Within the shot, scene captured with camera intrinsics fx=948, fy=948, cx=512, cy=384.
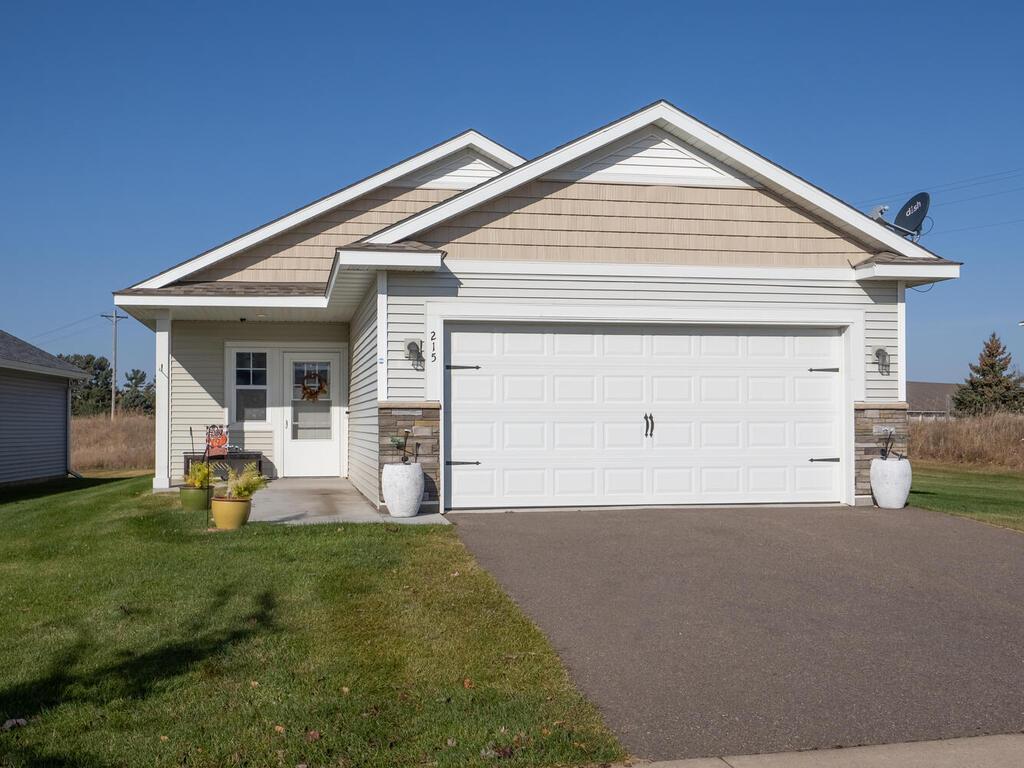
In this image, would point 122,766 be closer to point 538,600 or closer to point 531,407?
point 538,600

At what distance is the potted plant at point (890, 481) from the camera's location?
10766 millimetres

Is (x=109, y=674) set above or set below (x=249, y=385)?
below

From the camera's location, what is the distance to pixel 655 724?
14.2ft

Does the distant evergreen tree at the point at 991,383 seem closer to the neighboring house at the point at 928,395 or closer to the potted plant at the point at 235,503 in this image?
the neighboring house at the point at 928,395

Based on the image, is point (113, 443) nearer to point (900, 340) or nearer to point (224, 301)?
point (224, 301)

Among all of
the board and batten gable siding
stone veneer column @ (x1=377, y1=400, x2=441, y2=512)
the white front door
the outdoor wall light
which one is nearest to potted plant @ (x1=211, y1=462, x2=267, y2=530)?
stone veneer column @ (x1=377, y1=400, x2=441, y2=512)

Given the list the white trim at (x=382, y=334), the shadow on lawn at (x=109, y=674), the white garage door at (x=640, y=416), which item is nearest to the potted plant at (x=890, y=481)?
the white garage door at (x=640, y=416)

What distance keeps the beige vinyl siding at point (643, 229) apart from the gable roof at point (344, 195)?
4784 mm

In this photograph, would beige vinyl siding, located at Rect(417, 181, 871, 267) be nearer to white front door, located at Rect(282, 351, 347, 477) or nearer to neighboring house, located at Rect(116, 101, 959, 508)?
neighboring house, located at Rect(116, 101, 959, 508)

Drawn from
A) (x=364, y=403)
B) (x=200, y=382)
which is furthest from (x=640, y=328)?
(x=200, y=382)

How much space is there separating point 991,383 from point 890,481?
3680cm

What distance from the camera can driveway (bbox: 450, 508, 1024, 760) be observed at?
14.5 feet

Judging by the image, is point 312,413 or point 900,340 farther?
Answer: point 312,413

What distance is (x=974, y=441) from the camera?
25172 mm
